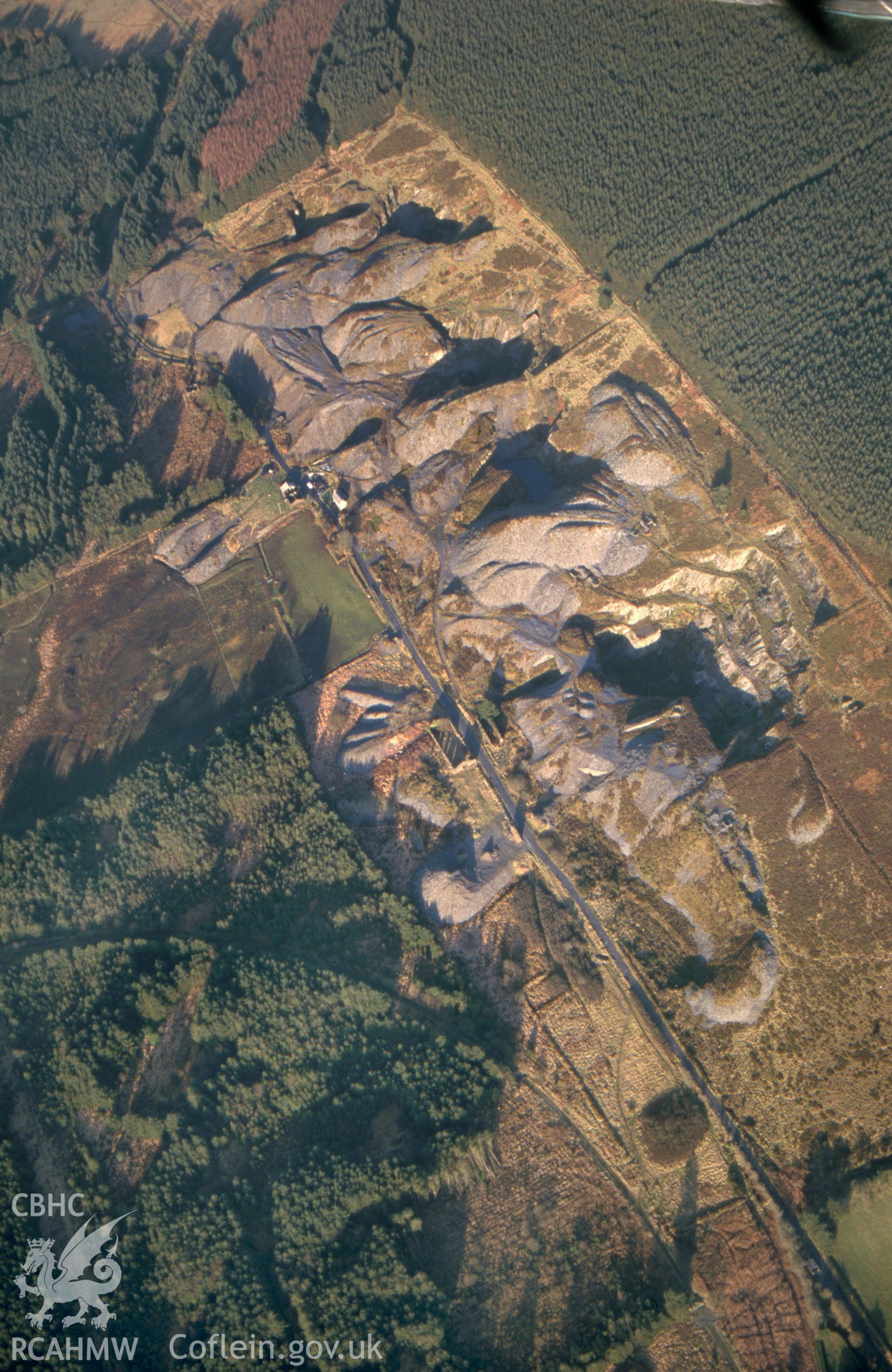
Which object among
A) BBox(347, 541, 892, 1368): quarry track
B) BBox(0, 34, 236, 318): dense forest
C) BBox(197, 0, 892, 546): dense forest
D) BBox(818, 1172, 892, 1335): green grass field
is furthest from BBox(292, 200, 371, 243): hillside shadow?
BBox(818, 1172, 892, 1335): green grass field

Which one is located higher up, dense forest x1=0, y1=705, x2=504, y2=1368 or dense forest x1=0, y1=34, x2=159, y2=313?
dense forest x1=0, y1=34, x2=159, y2=313

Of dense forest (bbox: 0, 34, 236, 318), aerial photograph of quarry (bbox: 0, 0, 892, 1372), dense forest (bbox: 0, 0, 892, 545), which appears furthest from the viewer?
dense forest (bbox: 0, 34, 236, 318)

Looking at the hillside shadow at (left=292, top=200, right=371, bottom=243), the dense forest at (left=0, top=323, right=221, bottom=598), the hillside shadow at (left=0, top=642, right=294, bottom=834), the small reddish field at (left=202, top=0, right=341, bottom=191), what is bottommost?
the hillside shadow at (left=0, top=642, right=294, bottom=834)

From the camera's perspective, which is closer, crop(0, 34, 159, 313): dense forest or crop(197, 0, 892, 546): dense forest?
crop(197, 0, 892, 546): dense forest

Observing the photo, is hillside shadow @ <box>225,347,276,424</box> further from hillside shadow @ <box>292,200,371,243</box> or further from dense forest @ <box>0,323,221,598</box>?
hillside shadow @ <box>292,200,371,243</box>

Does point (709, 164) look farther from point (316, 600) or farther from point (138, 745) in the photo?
point (138, 745)

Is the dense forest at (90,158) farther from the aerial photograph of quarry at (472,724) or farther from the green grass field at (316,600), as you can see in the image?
the green grass field at (316,600)

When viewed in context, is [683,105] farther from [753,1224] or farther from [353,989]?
→ [753,1224]

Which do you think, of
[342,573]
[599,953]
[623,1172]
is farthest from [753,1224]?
[342,573]
